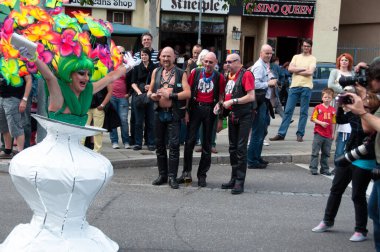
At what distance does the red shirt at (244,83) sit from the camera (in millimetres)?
7547

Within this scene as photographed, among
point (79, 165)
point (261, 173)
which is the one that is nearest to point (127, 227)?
point (79, 165)

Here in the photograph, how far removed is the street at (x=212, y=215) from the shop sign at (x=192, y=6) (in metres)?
16.9

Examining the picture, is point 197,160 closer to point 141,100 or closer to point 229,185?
point 141,100

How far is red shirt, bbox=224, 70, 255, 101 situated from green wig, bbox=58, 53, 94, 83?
129 inches

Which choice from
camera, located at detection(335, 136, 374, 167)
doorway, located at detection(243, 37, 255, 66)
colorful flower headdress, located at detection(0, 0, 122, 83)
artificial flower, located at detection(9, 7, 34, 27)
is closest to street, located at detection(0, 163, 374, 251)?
camera, located at detection(335, 136, 374, 167)

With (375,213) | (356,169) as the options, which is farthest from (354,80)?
(375,213)

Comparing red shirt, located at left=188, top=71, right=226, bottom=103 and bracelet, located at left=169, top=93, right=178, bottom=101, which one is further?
red shirt, located at left=188, top=71, right=226, bottom=103

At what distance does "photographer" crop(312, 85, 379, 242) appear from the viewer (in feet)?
17.2

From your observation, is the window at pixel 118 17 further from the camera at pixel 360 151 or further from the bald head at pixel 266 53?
the camera at pixel 360 151

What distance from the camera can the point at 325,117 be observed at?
8.72 m

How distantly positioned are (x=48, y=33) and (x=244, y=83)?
11.9ft

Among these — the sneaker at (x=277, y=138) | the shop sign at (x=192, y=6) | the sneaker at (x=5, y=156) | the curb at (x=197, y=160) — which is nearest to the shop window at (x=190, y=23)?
the shop sign at (x=192, y=6)

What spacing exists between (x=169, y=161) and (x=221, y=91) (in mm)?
1170

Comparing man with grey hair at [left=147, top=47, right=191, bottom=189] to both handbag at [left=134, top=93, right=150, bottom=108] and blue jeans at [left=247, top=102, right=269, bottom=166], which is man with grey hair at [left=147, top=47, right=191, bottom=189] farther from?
handbag at [left=134, top=93, right=150, bottom=108]
